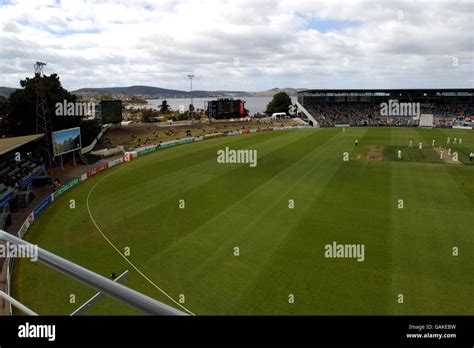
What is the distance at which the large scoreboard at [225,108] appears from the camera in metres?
106

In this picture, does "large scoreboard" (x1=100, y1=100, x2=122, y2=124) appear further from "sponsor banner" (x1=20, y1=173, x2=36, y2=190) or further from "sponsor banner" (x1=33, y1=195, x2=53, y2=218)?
"sponsor banner" (x1=33, y1=195, x2=53, y2=218)

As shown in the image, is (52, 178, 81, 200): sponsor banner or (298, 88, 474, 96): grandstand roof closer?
(52, 178, 81, 200): sponsor banner

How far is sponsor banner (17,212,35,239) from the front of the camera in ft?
77.5

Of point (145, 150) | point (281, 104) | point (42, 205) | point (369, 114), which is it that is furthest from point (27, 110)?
point (281, 104)

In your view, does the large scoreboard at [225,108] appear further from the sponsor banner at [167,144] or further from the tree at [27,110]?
the tree at [27,110]

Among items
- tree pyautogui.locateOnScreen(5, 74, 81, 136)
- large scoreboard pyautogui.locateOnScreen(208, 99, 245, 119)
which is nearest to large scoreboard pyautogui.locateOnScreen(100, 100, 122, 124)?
tree pyautogui.locateOnScreen(5, 74, 81, 136)

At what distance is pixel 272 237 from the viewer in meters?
22.5

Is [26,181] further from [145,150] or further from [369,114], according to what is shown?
[369,114]

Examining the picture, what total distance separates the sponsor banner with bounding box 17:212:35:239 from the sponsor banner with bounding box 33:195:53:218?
2.74 ft

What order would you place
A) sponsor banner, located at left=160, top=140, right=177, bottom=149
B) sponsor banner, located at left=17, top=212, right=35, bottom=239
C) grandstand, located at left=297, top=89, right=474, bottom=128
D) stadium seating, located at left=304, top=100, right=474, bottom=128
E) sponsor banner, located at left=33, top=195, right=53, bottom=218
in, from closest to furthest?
1. sponsor banner, located at left=17, top=212, right=35, bottom=239
2. sponsor banner, located at left=33, top=195, right=53, bottom=218
3. sponsor banner, located at left=160, top=140, right=177, bottom=149
4. stadium seating, located at left=304, top=100, right=474, bottom=128
5. grandstand, located at left=297, top=89, right=474, bottom=128

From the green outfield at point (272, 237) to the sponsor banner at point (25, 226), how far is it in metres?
0.45

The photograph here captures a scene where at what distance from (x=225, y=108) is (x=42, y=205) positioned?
80934 millimetres
